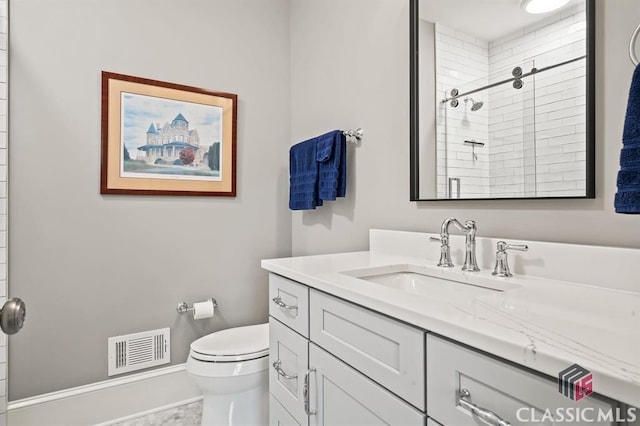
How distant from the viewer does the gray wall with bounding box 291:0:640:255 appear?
920 millimetres

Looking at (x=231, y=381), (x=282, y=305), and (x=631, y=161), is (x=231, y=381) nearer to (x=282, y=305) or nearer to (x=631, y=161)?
(x=282, y=305)

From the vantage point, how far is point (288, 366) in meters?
1.21

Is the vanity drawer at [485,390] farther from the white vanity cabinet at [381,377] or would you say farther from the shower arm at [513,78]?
the shower arm at [513,78]

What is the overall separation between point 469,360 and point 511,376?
2.8 inches

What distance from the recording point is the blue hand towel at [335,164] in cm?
175

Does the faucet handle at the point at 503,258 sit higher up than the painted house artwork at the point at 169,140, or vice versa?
the painted house artwork at the point at 169,140

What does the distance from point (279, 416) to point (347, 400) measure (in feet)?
1.71

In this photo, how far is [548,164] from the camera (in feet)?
3.46

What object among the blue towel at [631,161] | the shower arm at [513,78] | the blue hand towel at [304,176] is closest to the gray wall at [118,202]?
the blue hand towel at [304,176]

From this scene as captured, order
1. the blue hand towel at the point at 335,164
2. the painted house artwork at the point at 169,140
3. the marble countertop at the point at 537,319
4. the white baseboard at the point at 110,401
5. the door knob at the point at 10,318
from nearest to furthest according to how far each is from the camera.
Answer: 1. the marble countertop at the point at 537,319
2. the door knob at the point at 10,318
3. the white baseboard at the point at 110,401
4. the blue hand towel at the point at 335,164
5. the painted house artwork at the point at 169,140

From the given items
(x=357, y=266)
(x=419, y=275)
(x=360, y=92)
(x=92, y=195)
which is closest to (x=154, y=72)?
(x=92, y=195)

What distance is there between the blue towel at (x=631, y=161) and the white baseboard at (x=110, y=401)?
2114mm

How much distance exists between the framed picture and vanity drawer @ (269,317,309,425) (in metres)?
1.10

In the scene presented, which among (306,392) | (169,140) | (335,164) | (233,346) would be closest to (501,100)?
(335,164)
